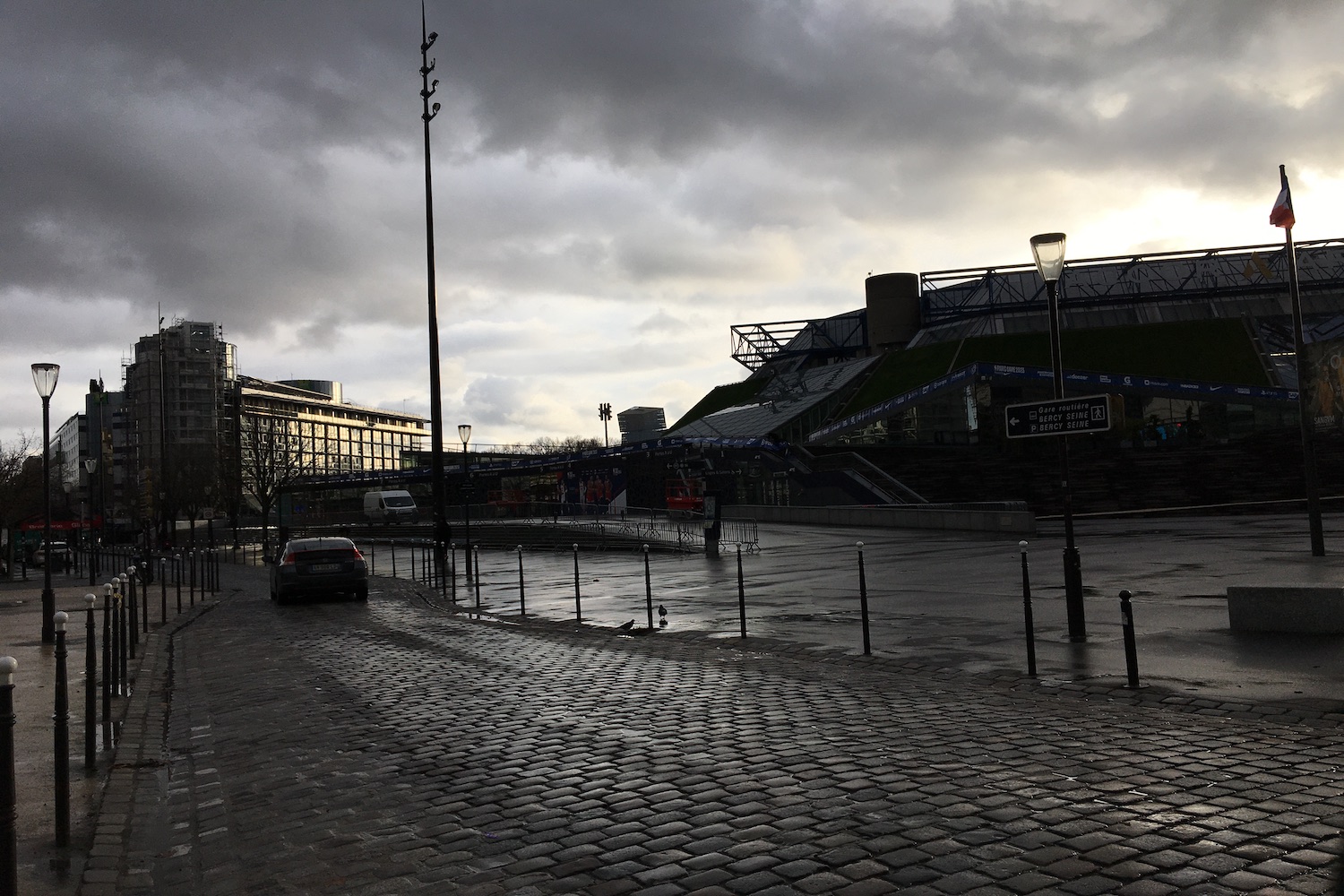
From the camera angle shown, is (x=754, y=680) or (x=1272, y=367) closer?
(x=754, y=680)

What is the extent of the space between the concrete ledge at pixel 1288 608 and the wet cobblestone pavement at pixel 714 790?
382cm

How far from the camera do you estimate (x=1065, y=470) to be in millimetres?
11734

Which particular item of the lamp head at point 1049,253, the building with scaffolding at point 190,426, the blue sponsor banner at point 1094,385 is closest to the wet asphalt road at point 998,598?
the lamp head at point 1049,253

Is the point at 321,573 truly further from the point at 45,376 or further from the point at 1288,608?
the point at 1288,608

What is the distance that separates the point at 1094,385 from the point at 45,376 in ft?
169

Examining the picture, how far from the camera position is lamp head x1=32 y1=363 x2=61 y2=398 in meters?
19.2

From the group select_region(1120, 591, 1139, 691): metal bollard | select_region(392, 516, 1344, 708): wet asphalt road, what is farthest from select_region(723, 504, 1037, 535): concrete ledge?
select_region(1120, 591, 1139, 691): metal bollard

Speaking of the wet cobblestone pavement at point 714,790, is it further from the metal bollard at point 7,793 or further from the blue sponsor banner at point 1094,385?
the blue sponsor banner at point 1094,385

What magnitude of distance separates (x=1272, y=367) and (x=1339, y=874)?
7474cm

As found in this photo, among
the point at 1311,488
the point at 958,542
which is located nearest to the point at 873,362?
the point at 958,542

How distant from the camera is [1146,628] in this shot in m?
12.2

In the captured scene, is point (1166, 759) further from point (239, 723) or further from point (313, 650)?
point (313, 650)

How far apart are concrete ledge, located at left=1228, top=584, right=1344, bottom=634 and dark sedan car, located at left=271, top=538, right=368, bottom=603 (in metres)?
16.7

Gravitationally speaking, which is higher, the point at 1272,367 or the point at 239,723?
the point at 1272,367
